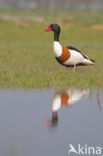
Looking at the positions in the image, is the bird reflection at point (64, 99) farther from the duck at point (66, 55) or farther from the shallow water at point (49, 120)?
the duck at point (66, 55)

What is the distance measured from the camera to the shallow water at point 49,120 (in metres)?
8.28

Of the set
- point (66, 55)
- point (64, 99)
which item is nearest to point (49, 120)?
point (64, 99)

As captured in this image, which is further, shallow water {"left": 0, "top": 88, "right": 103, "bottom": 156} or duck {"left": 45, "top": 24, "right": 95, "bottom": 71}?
duck {"left": 45, "top": 24, "right": 95, "bottom": 71}

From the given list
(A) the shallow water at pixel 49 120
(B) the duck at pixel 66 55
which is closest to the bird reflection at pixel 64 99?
(A) the shallow water at pixel 49 120

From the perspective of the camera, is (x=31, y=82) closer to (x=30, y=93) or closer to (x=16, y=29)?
(x=30, y=93)

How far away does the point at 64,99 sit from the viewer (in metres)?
11.9

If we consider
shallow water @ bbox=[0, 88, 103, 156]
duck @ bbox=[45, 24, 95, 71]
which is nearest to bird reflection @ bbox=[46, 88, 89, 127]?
shallow water @ bbox=[0, 88, 103, 156]

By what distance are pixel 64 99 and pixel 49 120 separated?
6.53 feet

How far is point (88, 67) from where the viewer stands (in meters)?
17.6

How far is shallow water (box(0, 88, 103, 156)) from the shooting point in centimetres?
828

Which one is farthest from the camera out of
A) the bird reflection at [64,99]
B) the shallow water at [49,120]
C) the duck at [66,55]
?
the duck at [66,55]

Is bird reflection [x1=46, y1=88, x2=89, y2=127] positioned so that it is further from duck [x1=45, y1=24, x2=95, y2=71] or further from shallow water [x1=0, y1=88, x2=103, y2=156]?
duck [x1=45, y1=24, x2=95, y2=71]

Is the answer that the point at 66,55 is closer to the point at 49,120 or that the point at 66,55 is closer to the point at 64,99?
the point at 64,99

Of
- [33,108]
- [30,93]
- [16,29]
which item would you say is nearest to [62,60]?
[30,93]
